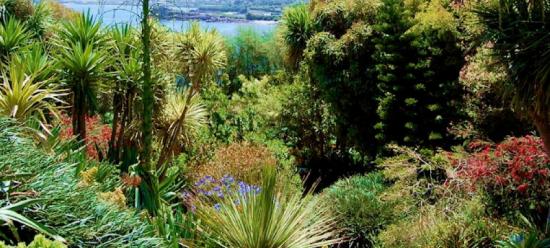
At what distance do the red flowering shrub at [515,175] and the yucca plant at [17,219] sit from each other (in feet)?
16.9

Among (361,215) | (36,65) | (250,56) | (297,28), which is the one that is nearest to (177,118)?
(36,65)

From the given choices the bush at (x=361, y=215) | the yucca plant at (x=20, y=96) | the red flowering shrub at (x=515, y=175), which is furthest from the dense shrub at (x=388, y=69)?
the yucca plant at (x=20, y=96)

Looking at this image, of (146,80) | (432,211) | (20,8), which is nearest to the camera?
(146,80)

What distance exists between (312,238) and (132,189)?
1.85 m

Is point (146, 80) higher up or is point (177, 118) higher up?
point (146, 80)

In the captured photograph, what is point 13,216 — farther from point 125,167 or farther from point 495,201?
point 495,201

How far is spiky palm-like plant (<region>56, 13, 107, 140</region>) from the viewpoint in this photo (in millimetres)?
6824

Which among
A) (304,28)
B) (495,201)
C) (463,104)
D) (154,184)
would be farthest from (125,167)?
(304,28)

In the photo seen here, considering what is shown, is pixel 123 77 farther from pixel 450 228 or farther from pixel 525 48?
pixel 525 48

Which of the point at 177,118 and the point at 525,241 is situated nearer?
the point at 525,241

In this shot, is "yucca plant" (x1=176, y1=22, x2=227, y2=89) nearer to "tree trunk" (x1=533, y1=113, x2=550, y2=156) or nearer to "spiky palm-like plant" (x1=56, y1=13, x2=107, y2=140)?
"spiky palm-like plant" (x1=56, y1=13, x2=107, y2=140)

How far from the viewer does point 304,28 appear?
13156 millimetres

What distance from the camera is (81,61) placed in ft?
22.3

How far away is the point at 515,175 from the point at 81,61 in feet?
16.5
